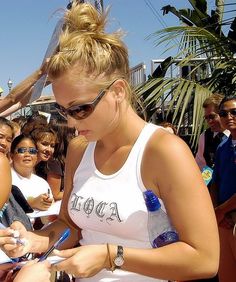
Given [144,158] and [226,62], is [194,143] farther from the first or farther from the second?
[144,158]

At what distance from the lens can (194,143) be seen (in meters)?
5.73

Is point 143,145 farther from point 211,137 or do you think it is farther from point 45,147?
point 211,137

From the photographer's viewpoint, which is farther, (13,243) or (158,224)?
(13,243)

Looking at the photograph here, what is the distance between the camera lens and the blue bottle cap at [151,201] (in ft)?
5.03

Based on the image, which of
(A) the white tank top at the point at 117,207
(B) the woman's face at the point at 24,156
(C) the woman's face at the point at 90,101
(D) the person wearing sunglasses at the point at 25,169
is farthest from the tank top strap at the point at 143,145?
(B) the woman's face at the point at 24,156

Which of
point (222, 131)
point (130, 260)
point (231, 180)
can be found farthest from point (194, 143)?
point (130, 260)

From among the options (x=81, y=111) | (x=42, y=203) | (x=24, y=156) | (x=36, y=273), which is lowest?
(x=42, y=203)

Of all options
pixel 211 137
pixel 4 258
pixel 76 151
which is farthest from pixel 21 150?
pixel 4 258

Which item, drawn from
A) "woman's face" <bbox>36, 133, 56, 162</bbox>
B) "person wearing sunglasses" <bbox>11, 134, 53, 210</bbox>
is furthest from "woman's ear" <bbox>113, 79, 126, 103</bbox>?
"woman's face" <bbox>36, 133, 56, 162</bbox>

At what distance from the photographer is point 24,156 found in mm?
4121

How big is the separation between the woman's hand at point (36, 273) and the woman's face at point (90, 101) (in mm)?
488

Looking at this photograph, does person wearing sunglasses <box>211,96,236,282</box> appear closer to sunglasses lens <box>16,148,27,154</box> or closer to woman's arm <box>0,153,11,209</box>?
sunglasses lens <box>16,148,27,154</box>

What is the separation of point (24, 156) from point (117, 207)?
8.66 feet

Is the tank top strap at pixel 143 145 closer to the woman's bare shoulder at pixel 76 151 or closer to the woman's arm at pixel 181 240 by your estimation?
the woman's arm at pixel 181 240
